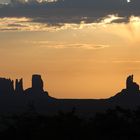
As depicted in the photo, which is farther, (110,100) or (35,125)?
(110,100)

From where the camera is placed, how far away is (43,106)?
189m

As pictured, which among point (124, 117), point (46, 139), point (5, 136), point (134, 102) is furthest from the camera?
point (134, 102)

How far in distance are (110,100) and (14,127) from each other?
10913 cm

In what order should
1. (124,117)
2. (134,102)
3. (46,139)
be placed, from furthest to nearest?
1. (134,102)
2. (124,117)
3. (46,139)

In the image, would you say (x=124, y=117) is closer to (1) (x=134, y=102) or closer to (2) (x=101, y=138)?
(2) (x=101, y=138)

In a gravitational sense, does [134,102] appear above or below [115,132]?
below

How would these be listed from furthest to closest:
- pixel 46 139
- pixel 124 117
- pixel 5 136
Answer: pixel 124 117, pixel 5 136, pixel 46 139

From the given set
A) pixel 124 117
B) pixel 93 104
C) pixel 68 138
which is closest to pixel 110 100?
pixel 93 104

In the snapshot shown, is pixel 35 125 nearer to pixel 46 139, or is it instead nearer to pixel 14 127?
pixel 14 127

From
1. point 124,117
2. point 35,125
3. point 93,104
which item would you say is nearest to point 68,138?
point 35,125

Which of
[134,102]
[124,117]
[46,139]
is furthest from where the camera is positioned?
[134,102]

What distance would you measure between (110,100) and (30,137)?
114832 millimetres

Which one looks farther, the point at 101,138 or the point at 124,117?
the point at 124,117

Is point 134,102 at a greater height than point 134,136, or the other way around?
point 134,136
